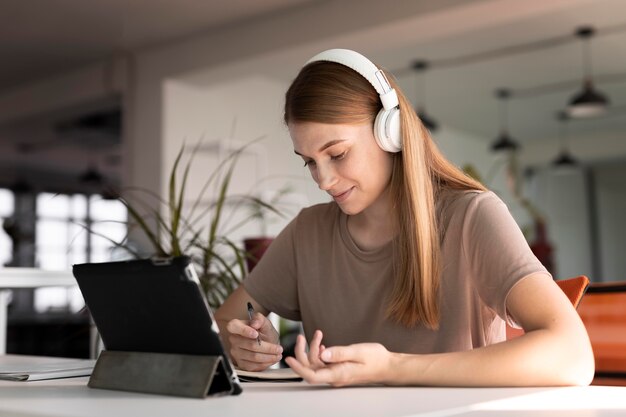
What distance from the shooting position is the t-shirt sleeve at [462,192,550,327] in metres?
1.38

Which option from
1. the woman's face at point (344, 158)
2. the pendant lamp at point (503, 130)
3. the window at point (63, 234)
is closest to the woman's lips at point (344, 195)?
the woman's face at point (344, 158)

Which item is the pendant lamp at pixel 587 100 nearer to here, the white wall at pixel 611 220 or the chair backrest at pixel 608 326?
the chair backrest at pixel 608 326

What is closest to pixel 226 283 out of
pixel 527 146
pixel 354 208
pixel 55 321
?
pixel 354 208

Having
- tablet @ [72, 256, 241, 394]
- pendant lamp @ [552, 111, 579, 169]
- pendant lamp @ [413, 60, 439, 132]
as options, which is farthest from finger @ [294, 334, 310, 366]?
pendant lamp @ [552, 111, 579, 169]

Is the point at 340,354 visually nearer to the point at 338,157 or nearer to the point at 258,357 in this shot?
the point at 258,357

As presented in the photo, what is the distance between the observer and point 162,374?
1.12 meters

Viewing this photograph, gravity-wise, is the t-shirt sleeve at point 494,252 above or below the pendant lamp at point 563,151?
below

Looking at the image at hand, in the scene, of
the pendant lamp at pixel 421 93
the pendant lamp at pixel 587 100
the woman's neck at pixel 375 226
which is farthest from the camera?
the pendant lamp at pixel 421 93

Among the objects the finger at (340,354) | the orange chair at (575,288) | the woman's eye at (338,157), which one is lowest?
the finger at (340,354)

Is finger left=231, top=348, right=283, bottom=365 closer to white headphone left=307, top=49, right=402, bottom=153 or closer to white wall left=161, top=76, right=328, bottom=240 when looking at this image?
white headphone left=307, top=49, right=402, bottom=153

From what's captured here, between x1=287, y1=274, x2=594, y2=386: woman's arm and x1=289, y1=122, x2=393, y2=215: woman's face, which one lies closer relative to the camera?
x1=287, y1=274, x2=594, y2=386: woman's arm

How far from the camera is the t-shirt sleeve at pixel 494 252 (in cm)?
138

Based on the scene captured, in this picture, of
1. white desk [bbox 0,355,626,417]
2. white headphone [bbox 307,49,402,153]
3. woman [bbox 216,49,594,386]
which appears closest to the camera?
white desk [bbox 0,355,626,417]

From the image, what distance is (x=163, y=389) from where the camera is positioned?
3.63ft
